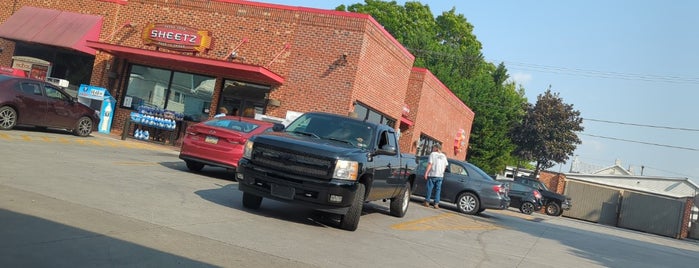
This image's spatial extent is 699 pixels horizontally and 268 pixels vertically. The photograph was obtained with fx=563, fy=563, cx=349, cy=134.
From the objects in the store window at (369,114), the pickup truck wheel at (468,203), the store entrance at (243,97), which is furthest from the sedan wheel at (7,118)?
the pickup truck wheel at (468,203)

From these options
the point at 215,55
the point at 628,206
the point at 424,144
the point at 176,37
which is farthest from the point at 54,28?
the point at 628,206

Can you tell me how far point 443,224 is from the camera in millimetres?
11922

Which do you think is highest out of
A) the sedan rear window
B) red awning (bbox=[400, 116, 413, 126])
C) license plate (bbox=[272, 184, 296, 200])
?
red awning (bbox=[400, 116, 413, 126])

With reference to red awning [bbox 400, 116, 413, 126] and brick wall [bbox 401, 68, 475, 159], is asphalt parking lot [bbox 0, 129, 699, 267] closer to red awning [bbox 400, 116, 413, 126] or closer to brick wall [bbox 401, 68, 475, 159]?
red awning [bbox 400, 116, 413, 126]

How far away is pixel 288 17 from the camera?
1972 cm

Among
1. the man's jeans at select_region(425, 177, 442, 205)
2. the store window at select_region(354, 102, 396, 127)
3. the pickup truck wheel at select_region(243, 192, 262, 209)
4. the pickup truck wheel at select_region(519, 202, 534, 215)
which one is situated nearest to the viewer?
the pickup truck wheel at select_region(243, 192, 262, 209)

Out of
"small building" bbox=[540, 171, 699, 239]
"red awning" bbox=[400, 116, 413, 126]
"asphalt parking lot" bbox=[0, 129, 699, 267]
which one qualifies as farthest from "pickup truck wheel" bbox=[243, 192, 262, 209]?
"small building" bbox=[540, 171, 699, 239]

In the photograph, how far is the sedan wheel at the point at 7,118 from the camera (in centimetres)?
1419

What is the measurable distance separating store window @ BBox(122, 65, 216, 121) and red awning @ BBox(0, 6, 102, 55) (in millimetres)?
2087

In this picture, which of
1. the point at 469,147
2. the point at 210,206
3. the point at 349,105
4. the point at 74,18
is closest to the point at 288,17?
the point at 349,105

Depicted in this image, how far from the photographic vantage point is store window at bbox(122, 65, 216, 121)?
68.1 feet

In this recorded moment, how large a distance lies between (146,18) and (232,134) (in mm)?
11936

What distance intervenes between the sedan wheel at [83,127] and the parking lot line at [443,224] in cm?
1059

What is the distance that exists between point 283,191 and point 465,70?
46.0m
